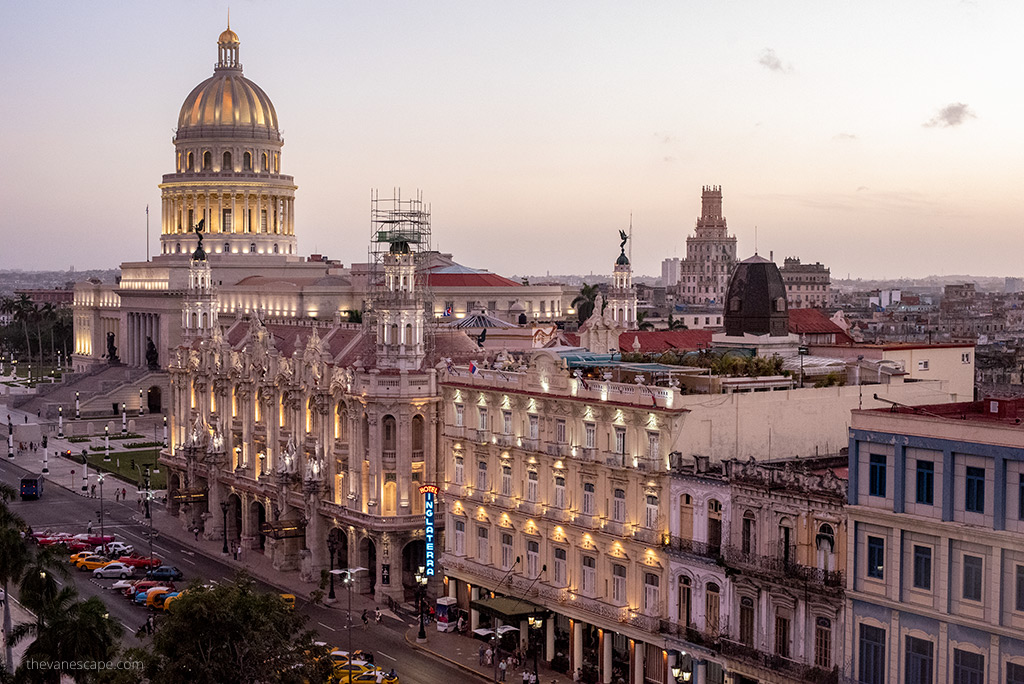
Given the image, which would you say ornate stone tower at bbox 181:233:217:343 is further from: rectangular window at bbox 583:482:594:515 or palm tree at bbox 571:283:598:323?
palm tree at bbox 571:283:598:323

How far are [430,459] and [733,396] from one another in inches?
979

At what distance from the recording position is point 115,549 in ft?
307

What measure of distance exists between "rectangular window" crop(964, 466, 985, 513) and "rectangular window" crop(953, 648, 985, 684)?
16.4ft

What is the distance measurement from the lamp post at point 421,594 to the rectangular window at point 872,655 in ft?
91.1

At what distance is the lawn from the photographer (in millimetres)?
123688

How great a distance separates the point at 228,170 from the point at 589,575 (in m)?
127

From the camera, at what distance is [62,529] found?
102125 mm

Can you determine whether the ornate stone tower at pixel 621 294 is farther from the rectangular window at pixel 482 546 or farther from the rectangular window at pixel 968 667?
the rectangular window at pixel 968 667

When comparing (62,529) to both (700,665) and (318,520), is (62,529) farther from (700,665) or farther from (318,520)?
(700,665)

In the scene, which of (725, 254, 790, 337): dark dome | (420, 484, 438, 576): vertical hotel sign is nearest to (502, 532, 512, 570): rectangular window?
(420, 484, 438, 576): vertical hotel sign

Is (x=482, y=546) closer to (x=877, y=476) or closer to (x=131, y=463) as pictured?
(x=877, y=476)

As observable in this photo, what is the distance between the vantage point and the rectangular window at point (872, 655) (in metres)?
50.2

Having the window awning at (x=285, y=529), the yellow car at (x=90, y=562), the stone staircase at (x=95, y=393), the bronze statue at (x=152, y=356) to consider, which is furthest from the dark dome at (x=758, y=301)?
the bronze statue at (x=152, y=356)

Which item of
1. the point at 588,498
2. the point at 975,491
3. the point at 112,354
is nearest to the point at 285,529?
the point at 588,498
